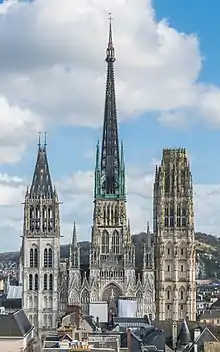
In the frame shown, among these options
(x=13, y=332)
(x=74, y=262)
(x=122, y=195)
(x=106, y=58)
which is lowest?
(x=13, y=332)

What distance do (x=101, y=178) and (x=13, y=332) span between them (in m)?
45.8

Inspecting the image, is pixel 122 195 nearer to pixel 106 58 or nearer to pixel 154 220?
pixel 154 220

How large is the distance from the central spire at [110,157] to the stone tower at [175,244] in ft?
19.0

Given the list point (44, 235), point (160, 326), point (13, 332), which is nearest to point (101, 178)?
point (44, 235)

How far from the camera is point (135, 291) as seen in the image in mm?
129625

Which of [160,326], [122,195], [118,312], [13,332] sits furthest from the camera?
[122,195]

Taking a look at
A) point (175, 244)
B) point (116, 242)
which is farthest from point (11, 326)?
point (175, 244)

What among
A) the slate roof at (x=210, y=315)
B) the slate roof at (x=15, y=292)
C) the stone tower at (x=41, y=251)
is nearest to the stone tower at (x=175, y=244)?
the slate roof at (x=210, y=315)

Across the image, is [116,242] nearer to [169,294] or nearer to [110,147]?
[169,294]

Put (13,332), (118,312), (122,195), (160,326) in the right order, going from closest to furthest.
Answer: (13,332) < (160,326) < (118,312) < (122,195)

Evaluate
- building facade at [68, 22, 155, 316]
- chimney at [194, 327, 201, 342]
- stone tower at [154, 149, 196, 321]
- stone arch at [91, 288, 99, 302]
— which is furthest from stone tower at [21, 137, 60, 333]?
chimney at [194, 327, 201, 342]

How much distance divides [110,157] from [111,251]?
13835mm

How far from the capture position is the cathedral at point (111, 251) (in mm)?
128875

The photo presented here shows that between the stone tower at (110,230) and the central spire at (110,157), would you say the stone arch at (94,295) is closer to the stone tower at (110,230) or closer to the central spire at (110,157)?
the stone tower at (110,230)
